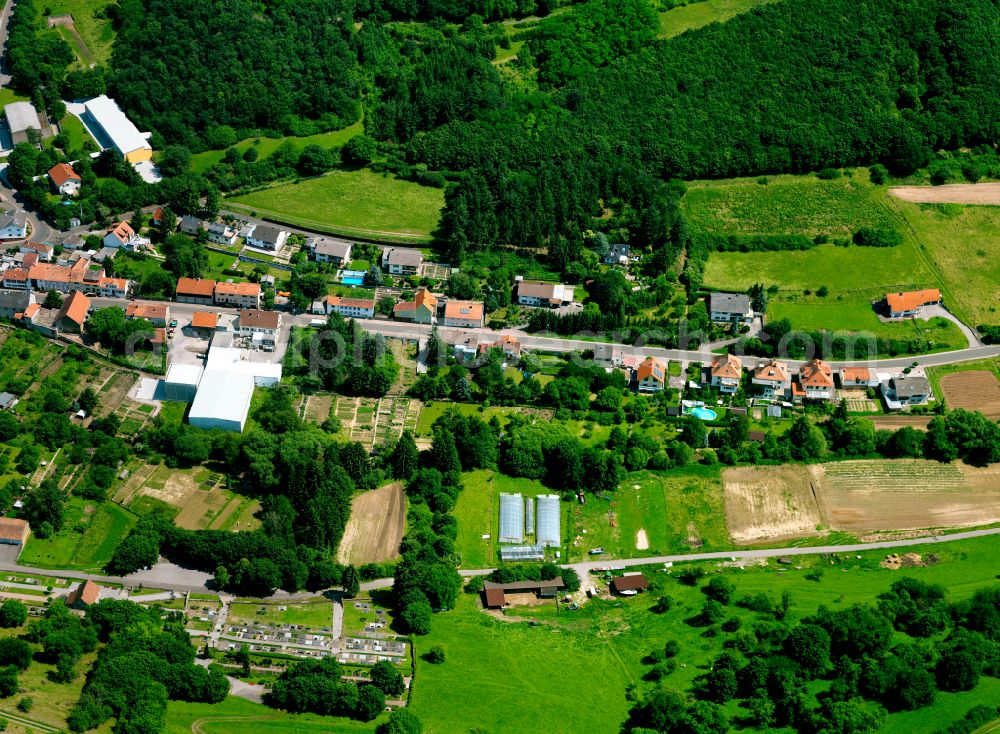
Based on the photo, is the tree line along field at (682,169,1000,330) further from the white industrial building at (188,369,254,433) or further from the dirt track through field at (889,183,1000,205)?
the white industrial building at (188,369,254,433)

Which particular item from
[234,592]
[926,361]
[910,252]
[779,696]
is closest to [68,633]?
[234,592]

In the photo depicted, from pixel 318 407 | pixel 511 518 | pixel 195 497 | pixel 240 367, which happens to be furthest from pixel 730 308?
pixel 195 497

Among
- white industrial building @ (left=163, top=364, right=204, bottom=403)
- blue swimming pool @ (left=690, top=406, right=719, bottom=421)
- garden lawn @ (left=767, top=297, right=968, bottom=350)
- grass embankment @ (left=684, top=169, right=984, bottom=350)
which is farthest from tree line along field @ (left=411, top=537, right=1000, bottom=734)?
white industrial building @ (left=163, top=364, right=204, bottom=403)

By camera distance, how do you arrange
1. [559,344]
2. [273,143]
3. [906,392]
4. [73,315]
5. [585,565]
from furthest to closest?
1. [273,143]
2. [559,344]
3. [73,315]
4. [906,392]
5. [585,565]

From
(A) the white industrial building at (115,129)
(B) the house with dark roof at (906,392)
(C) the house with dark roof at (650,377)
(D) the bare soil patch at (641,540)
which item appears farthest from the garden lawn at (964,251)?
(A) the white industrial building at (115,129)

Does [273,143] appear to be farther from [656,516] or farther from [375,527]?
[656,516]

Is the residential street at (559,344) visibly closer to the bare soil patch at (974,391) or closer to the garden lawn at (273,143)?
the bare soil patch at (974,391)

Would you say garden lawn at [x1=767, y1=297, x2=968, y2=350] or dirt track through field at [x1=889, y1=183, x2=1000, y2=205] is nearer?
garden lawn at [x1=767, y1=297, x2=968, y2=350]
